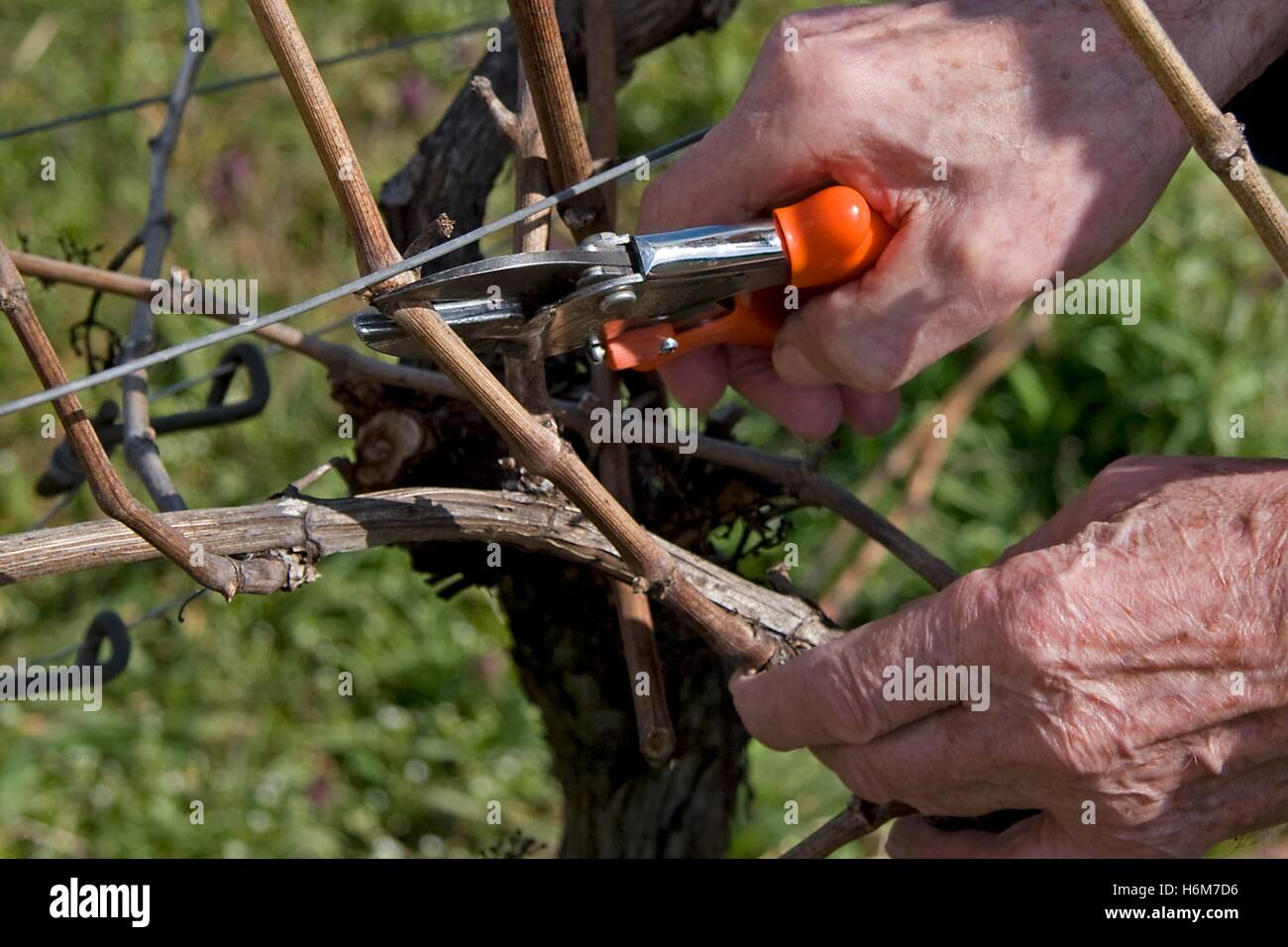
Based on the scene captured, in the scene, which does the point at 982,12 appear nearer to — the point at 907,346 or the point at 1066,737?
the point at 907,346

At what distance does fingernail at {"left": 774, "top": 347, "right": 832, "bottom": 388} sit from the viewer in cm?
140

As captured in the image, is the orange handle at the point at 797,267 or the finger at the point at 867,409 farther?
the finger at the point at 867,409

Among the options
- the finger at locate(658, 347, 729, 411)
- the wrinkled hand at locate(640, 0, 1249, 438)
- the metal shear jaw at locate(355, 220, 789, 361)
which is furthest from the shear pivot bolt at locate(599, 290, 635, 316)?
the finger at locate(658, 347, 729, 411)

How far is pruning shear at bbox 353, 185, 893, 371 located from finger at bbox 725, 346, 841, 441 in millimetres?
119

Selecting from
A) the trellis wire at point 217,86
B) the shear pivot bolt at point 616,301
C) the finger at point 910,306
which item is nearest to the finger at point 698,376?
the finger at point 910,306

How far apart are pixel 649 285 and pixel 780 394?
344mm

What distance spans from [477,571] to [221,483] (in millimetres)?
1859

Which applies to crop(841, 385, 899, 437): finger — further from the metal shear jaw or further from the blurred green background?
the blurred green background

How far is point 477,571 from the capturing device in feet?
5.10

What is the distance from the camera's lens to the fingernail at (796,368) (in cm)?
140

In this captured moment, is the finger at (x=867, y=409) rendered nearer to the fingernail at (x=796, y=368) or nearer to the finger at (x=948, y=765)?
the fingernail at (x=796, y=368)

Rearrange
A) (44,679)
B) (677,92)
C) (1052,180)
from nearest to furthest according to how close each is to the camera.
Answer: (1052,180) → (44,679) → (677,92)

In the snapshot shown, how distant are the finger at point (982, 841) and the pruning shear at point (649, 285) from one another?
580 millimetres

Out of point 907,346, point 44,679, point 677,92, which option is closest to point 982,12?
point 907,346
